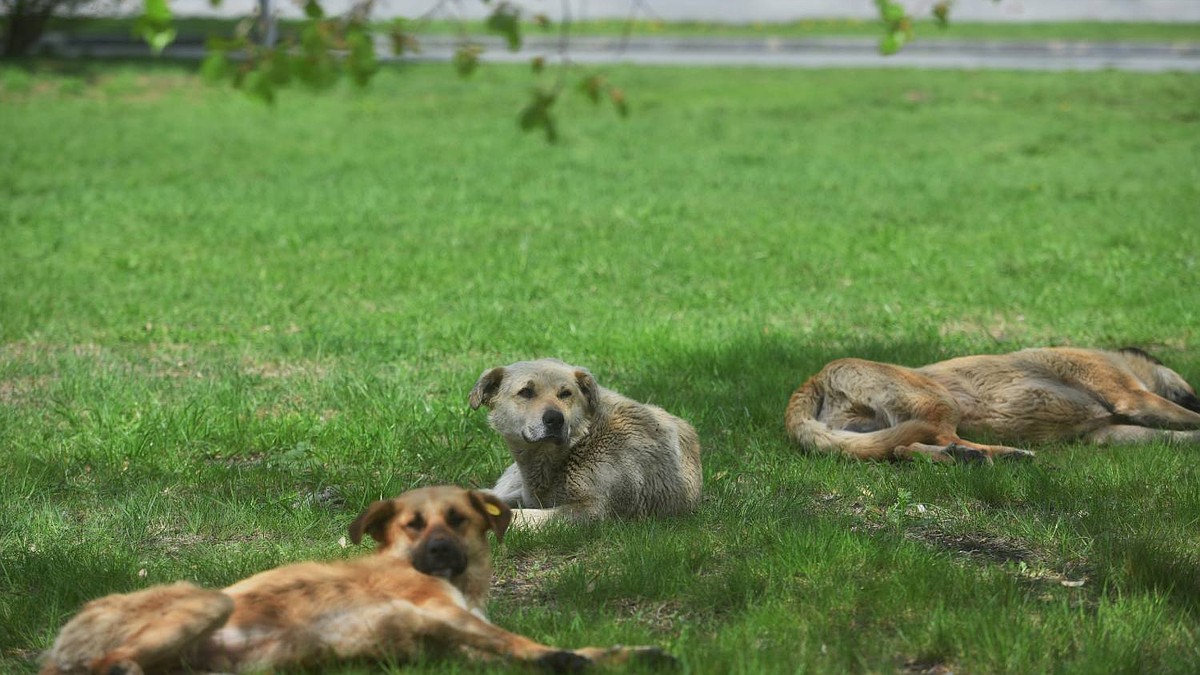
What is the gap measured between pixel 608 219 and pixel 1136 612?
10.5m

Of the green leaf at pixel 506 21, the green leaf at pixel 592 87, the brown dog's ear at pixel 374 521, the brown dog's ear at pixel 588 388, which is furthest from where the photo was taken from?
the brown dog's ear at pixel 588 388

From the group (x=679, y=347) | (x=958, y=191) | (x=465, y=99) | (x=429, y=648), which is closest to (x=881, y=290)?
(x=679, y=347)

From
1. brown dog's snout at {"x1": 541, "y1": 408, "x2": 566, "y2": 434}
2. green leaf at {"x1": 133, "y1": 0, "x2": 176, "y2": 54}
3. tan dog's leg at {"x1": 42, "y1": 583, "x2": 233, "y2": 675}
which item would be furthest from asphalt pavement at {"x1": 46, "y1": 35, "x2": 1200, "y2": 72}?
green leaf at {"x1": 133, "y1": 0, "x2": 176, "y2": 54}

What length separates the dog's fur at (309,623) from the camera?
4035 millimetres

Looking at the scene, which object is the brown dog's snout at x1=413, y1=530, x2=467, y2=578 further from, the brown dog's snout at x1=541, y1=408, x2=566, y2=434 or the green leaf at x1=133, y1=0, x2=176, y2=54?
the green leaf at x1=133, y1=0, x2=176, y2=54

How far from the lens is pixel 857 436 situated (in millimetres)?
7211

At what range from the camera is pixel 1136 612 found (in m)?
4.75

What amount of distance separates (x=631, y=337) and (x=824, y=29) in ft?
98.8

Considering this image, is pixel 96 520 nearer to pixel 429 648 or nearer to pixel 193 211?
pixel 429 648

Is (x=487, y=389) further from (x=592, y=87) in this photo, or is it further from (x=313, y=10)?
(x=313, y=10)

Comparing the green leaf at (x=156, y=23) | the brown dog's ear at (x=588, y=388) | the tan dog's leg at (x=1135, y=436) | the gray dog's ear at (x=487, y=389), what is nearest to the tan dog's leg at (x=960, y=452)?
the tan dog's leg at (x=1135, y=436)

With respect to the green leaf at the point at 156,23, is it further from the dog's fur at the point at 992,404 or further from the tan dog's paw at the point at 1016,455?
the tan dog's paw at the point at 1016,455

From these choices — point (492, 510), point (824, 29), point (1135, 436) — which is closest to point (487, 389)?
point (492, 510)

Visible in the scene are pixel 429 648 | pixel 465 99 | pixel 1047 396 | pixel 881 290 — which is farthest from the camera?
pixel 465 99
